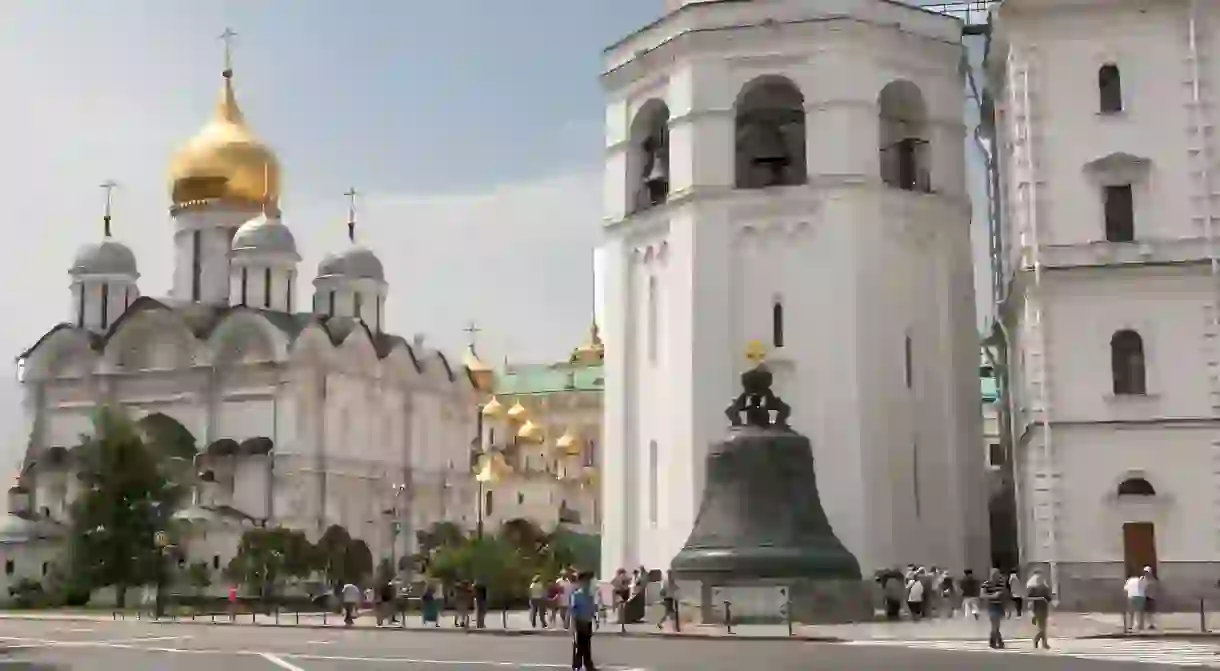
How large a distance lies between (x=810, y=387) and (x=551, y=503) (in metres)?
31.6

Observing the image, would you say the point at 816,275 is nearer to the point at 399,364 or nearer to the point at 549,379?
the point at 399,364

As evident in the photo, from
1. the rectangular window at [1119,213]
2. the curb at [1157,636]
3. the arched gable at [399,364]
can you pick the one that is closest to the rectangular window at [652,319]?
the rectangular window at [1119,213]

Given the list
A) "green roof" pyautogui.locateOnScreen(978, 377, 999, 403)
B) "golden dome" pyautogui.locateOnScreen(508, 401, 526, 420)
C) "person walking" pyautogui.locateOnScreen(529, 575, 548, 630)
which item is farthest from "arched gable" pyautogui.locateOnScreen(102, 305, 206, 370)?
"green roof" pyautogui.locateOnScreen(978, 377, 999, 403)

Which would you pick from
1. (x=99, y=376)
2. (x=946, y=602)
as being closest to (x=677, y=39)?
(x=946, y=602)

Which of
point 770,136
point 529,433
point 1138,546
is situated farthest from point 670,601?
point 529,433

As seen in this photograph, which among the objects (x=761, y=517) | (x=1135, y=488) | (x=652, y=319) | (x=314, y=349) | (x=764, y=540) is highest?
(x=314, y=349)

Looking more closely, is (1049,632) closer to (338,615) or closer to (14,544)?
(338,615)

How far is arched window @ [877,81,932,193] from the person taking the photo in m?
38.3

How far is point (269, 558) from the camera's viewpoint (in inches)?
1895

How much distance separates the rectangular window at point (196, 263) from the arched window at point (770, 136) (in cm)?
3007

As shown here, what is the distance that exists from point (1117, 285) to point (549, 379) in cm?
5479

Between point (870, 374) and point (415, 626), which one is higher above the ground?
point (870, 374)

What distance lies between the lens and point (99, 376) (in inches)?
2267

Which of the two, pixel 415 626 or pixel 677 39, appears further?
pixel 677 39
